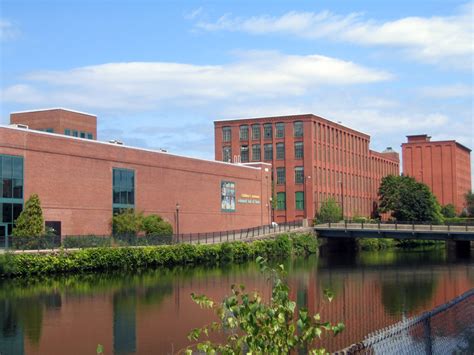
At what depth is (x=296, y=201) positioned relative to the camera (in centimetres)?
10156

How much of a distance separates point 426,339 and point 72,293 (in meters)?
31.6

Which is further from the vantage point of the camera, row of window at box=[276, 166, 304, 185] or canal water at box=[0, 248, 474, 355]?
row of window at box=[276, 166, 304, 185]

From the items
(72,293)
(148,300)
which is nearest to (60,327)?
(148,300)

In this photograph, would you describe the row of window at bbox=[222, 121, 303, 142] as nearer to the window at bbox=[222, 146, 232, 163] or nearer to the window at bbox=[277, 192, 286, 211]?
the window at bbox=[222, 146, 232, 163]

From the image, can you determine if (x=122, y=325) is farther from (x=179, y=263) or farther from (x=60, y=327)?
(x=179, y=263)

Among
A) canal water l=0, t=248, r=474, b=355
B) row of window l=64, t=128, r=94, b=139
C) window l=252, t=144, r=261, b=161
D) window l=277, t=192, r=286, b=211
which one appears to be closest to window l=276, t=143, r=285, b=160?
window l=252, t=144, r=261, b=161

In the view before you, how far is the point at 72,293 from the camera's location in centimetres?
3806

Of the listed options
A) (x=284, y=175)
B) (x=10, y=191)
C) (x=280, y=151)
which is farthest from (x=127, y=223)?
(x=280, y=151)

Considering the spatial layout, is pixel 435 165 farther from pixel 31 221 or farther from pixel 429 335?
pixel 429 335

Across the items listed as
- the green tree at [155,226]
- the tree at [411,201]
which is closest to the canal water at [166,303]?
the green tree at [155,226]

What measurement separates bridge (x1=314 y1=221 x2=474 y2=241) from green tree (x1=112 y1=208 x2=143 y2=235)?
27036mm

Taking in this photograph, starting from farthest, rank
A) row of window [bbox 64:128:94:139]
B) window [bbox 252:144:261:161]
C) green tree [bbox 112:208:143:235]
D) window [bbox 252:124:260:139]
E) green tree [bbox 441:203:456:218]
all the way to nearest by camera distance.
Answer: green tree [bbox 441:203:456:218] < window [bbox 252:124:260:139] < window [bbox 252:144:261:161] < row of window [bbox 64:128:94:139] < green tree [bbox 112:208:143:235]

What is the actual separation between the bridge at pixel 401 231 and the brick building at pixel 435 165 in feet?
225

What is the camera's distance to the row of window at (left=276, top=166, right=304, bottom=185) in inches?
3979
